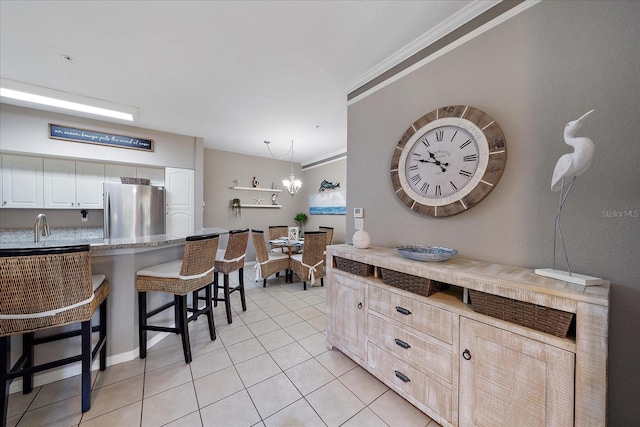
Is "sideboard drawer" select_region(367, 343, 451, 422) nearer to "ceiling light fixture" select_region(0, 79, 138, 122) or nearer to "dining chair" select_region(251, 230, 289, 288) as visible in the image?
"dining chair" select_region(251, 230, 289, 288)

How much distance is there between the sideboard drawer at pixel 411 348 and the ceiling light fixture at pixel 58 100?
4106 millimetres

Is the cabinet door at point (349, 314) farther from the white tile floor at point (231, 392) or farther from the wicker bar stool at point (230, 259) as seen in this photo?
the wicker bar stool at point (230, 259)

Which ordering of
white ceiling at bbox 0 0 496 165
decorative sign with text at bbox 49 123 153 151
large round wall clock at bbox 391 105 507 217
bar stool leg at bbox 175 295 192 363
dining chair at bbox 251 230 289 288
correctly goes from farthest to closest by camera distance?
dining chair at bbox 251 230 289 288
decorative sign with text at bbox 49 123 153 151
bar stool leg at bbox 175 295 192 363
white ceiling at bbox 0 0 496 165
large round wall clock at bbox 391 105 507 217

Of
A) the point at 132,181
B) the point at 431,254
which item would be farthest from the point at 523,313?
the point at 132,181

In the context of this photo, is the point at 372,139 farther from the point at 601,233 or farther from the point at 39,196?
the point at 39,196

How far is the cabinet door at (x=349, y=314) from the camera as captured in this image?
172 cm

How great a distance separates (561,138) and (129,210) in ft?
15.9

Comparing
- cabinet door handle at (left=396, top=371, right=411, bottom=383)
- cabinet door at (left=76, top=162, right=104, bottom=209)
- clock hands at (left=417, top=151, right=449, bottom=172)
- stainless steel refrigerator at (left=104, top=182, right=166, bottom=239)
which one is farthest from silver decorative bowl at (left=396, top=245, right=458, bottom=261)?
cabinet door at (left=76, top=162, right=104, bottom=209)

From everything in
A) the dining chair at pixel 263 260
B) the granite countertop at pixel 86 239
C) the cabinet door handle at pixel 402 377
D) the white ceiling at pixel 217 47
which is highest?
the white ceiling at pixel 217 47

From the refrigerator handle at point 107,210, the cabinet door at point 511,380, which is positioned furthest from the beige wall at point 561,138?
the refrigerator handle at point 107,210

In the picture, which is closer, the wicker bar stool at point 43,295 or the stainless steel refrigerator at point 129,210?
the wicker bar stool at point 43,295

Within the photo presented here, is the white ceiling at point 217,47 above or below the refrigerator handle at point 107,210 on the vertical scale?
above

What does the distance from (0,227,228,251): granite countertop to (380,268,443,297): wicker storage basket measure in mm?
1906

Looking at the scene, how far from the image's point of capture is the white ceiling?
62.5 inches
